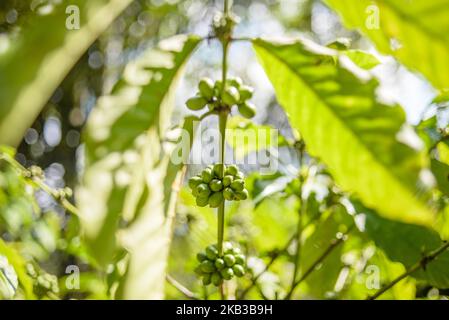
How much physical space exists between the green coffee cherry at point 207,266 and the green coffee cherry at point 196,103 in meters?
0.46

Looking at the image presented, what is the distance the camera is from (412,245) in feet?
4.50

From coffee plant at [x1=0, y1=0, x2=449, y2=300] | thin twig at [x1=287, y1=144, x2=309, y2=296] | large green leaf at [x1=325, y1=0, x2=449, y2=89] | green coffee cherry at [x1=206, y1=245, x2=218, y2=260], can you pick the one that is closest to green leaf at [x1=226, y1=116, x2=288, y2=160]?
thin twig at [x1=287, y1=144, x2=309, y2=296]

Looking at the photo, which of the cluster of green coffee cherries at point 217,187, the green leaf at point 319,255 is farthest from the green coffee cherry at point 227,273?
the green leaf at point 319,255

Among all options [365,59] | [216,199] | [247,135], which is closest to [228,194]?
[216,199]

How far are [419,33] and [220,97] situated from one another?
522mm

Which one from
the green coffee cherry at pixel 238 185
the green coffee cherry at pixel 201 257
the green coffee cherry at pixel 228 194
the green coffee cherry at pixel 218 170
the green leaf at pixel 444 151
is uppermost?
the green leaf at pixel 444 151

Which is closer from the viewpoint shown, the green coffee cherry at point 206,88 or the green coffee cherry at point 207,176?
the green coffee cherry at point 206,88

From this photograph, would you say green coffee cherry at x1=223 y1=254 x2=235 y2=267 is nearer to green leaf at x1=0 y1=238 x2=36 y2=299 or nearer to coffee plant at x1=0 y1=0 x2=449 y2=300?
coffee plant at x1=0 y1=0 x2=449 y2=300

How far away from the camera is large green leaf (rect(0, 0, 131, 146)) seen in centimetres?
42

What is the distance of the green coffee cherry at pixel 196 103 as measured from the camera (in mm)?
1055

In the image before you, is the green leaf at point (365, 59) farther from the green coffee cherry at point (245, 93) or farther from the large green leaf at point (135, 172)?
the large green leaf at point (135, 172)

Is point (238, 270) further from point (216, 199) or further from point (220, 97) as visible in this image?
point (220, 97)
